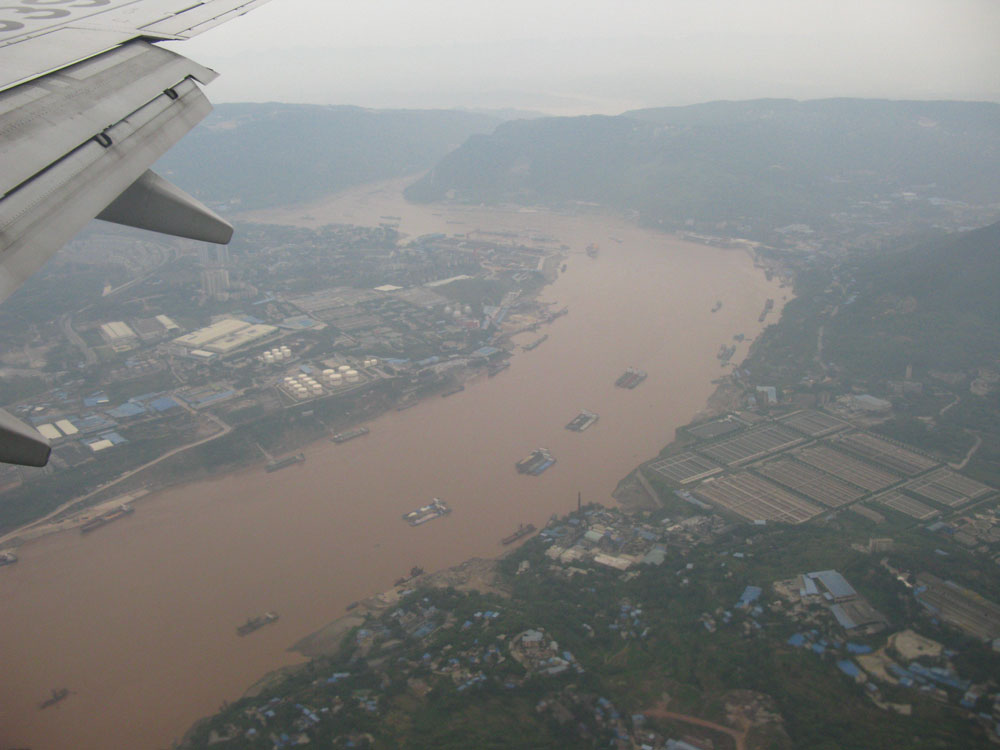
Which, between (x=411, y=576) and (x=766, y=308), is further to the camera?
(x=766, y=308)

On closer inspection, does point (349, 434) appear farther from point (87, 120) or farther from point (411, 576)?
point (87, 120)

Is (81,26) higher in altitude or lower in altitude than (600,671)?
higher

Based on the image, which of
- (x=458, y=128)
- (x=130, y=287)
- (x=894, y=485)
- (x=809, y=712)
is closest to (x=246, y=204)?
(x=130, y=287)

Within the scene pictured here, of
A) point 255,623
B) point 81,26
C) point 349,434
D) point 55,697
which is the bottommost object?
point 55,697

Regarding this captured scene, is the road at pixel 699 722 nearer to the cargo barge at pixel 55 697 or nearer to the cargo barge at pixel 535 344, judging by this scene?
the cargo barge at pixel 55 697

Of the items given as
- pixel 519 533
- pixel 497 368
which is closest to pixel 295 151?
pixel 497 368

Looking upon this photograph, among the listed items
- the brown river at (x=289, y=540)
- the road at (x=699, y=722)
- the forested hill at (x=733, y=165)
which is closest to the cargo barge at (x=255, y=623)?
the brown river at (x=289, y=540)

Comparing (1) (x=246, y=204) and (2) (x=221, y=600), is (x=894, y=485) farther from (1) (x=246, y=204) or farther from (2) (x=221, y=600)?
(1) (x=246, y=204)
